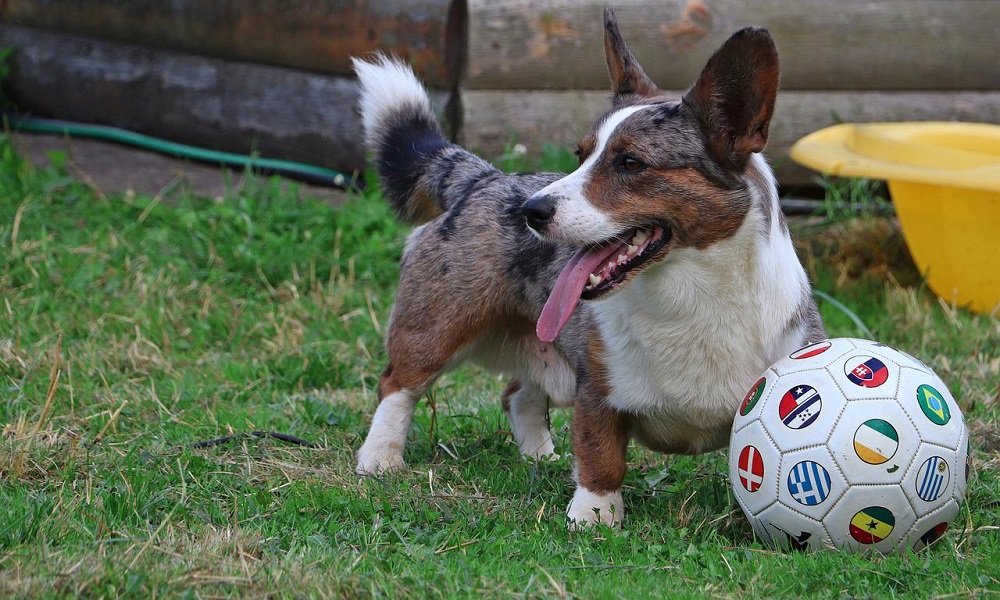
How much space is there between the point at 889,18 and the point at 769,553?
460cm

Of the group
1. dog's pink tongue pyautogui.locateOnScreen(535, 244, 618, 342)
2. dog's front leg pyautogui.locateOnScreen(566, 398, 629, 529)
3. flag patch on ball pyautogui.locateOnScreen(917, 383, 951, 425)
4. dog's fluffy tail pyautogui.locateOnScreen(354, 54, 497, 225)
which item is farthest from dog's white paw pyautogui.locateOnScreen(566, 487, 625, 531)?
dog's fluffy tail pyautogui.locateOnScreen(354, 54, 497, 225)

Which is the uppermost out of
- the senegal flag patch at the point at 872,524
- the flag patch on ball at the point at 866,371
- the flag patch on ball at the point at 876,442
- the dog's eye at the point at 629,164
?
the dog's eye at the point at 629,164

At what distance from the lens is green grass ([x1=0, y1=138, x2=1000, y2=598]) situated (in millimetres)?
2734

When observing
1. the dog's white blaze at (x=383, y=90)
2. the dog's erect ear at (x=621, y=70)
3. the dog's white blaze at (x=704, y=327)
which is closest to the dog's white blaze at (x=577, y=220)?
the dog's white blaze at (x=704, y=327)

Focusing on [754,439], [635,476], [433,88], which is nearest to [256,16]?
[433,88]

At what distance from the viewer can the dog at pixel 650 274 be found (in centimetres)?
309

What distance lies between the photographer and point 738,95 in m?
3.06

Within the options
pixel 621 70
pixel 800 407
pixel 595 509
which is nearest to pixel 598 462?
pixel 595 509

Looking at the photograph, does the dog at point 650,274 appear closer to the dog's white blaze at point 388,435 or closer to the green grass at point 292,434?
the dog's white blaze at point 388,435

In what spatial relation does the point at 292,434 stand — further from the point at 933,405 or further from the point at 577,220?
the point at 933,405

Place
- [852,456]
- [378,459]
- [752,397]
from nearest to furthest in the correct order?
[852,456] → [752,397] → [378,459]

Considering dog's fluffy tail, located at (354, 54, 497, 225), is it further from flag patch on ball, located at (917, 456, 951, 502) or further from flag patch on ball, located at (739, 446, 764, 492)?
flag patch on ball, located at (917, 456, 951, 502)

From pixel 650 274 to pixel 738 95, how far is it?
1.76ft

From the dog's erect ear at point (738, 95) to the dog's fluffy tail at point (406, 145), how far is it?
121 cm
